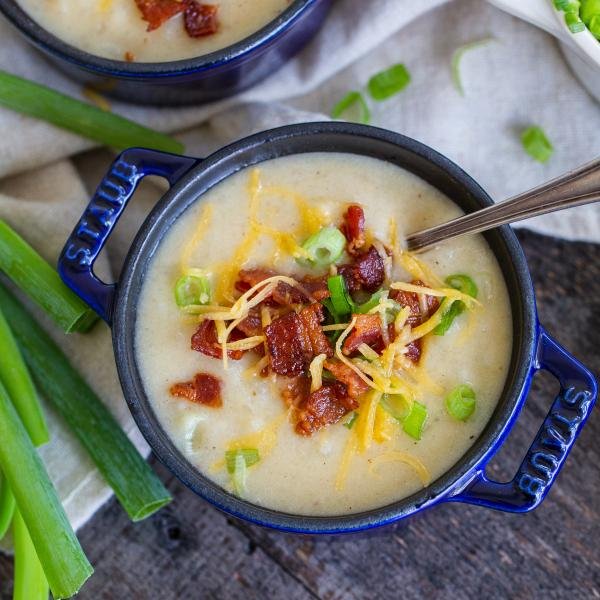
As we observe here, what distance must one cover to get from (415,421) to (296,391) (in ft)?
0.85

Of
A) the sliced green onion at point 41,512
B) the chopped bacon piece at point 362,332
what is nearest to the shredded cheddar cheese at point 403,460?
the chopped bacon piece at point 362,332

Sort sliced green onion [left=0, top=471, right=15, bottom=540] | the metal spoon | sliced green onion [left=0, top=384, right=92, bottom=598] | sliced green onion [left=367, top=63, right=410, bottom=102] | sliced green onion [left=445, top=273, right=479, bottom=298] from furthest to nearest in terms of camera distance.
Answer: sliced green onion [left=367, top=63, right=410, bottom=102] → sliced green onion [left=0, top=471, right=15, bottom=540] → sliced green onion [left=0, top=384, right=92, bottom=598] → sliced green onion [left=445, top=273, right=479, bottom=298] → the metal spoon

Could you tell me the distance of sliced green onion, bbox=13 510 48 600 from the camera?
2.28 meters

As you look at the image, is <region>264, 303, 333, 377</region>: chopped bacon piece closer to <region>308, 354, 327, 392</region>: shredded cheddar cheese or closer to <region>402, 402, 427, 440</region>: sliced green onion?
<region>308, 354, 327, 392</region>: shredded cheddar cheese

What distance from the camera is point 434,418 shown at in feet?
6.65

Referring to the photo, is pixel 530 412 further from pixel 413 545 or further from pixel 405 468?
pixel 405 468

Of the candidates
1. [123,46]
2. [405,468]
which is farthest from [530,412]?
[123,46]

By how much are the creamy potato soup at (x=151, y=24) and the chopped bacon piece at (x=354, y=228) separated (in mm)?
613

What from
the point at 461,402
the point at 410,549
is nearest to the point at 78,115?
the point at 461,402

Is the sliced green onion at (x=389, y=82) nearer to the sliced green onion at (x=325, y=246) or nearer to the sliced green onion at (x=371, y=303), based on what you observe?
the sliced green onion at (x=325, y=246)

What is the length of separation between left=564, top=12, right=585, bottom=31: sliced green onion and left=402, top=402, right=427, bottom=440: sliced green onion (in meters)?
0.95

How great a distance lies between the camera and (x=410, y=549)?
2.53m

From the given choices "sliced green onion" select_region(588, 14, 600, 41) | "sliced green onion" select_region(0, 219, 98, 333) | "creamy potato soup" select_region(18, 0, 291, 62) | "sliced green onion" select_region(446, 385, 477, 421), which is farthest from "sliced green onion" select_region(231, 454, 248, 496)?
"sliced green onion" select_region(588, 14, 600, 41)

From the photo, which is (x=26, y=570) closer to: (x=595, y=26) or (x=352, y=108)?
(x=352, y=108)
